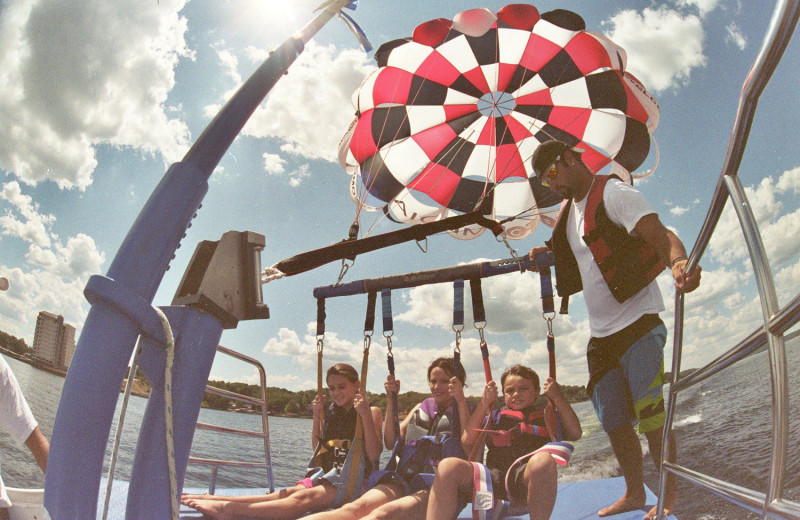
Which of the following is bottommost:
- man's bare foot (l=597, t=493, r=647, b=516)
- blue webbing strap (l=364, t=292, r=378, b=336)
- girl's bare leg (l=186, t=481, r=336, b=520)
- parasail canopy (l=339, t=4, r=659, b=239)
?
girl's bare leg (l=186, t=481, r=336, b=520)

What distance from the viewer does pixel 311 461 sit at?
277cm

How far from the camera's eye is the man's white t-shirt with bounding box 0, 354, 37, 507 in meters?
1.63

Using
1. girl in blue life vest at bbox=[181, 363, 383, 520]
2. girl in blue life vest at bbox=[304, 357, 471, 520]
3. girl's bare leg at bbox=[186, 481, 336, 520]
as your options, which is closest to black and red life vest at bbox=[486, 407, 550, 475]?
girl in blue life vest at bbox=[304, 357, 471, 520]

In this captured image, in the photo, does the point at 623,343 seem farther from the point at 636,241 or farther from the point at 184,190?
the point at 184,190

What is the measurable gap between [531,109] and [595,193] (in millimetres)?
2808

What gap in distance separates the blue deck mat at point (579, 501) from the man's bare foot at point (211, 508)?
40 mm

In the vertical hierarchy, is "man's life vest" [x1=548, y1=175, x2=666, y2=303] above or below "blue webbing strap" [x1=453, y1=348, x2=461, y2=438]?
above

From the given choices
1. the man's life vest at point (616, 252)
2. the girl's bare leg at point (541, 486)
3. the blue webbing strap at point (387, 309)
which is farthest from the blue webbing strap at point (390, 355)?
the man's life vest at point (616, 252)

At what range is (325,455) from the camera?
2779mm

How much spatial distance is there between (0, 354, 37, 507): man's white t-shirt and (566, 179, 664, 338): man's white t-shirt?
213 centimetres

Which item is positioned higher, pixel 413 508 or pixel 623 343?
pixel 623 343

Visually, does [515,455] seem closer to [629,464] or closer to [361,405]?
[629,464]

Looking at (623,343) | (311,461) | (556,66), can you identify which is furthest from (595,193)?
(556,66)

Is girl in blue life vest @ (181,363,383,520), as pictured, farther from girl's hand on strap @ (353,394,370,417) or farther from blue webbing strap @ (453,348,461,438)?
blue webbing strap @ (453,348,461,438)
